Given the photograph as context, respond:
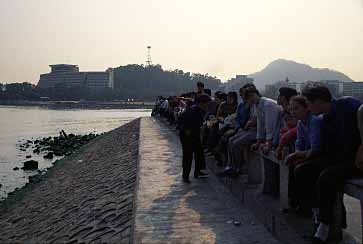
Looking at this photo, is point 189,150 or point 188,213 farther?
point 189,150

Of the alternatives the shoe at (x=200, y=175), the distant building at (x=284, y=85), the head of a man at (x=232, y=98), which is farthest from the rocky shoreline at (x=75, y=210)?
the distant building at (x=284, y=85)

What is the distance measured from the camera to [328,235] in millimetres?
4430

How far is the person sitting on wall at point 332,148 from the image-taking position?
424cm

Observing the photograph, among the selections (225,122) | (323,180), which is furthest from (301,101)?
(225,122)

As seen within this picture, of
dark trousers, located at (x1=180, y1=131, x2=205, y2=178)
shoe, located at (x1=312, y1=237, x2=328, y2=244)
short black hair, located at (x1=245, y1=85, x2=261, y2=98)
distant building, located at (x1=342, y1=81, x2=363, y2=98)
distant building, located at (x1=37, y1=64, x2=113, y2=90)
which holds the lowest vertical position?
shoe, located at (x1=312, y1=237, x2=328, y2=244)

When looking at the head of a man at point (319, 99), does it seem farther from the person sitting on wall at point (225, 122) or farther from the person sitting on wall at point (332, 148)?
the person sitting on wall at point (225, 122)

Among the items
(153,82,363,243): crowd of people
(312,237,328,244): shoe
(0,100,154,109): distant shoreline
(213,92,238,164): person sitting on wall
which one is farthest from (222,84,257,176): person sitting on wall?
(0,100,154,109): distant shoreline

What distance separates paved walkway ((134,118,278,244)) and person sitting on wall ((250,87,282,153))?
103 cm

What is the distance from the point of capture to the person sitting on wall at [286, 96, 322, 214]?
15.4ft

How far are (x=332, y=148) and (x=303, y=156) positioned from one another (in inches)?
17.5

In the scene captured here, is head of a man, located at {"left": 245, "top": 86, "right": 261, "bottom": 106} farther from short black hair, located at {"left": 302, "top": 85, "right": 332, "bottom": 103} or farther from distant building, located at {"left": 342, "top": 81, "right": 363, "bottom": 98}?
distant building, located at {"left": 342, "top": 81, "right": 363, "bottom": 98}

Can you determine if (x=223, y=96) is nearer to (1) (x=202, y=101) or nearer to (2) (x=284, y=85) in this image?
(1) (x=202, y=101)

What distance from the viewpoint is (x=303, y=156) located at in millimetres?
4973

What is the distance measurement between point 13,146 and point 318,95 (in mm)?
37596
